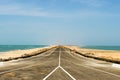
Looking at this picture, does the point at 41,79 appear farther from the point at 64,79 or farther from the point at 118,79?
the point at 118,79

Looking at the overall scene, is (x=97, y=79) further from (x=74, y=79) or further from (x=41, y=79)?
(x=41, y=79)

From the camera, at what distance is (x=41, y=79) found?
17812 mm

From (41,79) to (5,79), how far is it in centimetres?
238

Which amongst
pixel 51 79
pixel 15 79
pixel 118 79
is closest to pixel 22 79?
pixel 15 79

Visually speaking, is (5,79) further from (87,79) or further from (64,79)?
(87,79)

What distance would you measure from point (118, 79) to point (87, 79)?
2.23 m

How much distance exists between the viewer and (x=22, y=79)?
18.0 m

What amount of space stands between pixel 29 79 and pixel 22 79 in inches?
19.1

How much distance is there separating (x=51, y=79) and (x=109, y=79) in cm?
401

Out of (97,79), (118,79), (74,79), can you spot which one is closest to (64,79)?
(74,79)

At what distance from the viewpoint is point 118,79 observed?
18547 mm

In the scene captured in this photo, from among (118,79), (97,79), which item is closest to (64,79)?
(97,79)

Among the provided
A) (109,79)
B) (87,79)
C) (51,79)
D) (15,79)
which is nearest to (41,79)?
(51,79)

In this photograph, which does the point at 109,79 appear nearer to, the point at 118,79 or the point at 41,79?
the point at 118,79
